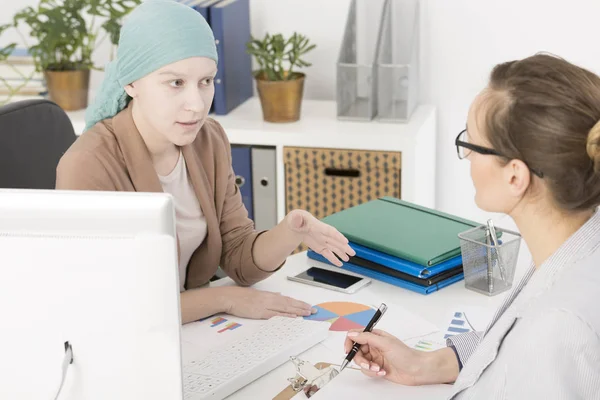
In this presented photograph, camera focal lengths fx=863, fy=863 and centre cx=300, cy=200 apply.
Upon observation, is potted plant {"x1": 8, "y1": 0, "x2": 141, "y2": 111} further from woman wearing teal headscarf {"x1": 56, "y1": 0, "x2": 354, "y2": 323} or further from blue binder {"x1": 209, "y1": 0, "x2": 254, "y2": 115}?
A: woman wearing teal headscarf {"x1": 56, "y1": 0, "x2": 354, "y2": 323}

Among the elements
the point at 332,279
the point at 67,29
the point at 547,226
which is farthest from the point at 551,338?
the point at 67,29

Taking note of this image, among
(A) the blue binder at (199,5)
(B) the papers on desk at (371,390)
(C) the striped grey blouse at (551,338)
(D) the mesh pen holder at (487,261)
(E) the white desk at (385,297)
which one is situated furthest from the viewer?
(A) the blue binder at (199,5)

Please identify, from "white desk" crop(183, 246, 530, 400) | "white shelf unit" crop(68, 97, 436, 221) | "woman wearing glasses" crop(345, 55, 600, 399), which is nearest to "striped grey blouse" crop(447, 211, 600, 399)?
"woman wearing glasses" crop(345, 55, 600, 399)

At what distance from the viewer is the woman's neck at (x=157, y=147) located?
1.82 m

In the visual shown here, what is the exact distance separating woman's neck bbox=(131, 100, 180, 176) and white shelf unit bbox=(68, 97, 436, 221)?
0.99 metres

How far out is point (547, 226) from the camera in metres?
1.28

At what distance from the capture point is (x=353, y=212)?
202cm

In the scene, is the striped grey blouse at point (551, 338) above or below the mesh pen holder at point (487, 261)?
above

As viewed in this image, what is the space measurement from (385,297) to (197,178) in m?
0.49

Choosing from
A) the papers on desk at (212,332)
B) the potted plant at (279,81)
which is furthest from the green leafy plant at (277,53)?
the papers on desk at (212,332)

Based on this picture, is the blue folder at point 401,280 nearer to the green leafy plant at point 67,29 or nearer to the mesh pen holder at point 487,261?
the mesh pen holder at point 487,261

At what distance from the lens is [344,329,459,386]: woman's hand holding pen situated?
56.2 inches

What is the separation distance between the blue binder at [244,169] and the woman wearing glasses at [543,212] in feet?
5.28

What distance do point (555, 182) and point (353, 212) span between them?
2.70 ft
